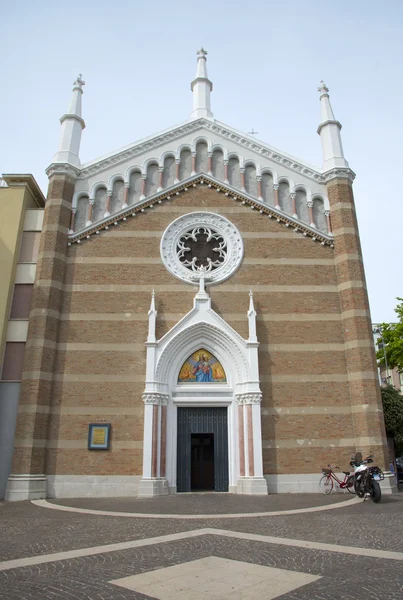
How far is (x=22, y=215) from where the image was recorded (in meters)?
18.2

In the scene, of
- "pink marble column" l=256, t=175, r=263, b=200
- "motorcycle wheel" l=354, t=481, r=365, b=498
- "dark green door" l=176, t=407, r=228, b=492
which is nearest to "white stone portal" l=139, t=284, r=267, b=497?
"dark green door" l=176, t=407, r=228, b=492

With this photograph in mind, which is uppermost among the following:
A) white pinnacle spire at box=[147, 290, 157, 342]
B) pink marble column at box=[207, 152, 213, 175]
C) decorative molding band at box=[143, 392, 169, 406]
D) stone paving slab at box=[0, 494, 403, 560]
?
pink marble column at box=[207, 152, 213, 175]

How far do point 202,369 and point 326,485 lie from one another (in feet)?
19.0

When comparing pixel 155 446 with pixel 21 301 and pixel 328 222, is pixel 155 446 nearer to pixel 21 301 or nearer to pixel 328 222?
pixel 21 301

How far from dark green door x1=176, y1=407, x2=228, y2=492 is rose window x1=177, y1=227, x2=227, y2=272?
578 centimetres

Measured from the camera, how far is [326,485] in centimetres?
1511

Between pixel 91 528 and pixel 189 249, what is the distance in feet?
38.2

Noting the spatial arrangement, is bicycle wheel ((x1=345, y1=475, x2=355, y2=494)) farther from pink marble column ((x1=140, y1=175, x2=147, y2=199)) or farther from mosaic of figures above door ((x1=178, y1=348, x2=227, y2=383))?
pink marble column ((x1=140, y1=175, x2=147, y2=199))

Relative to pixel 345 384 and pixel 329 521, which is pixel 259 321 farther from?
pixel 329 521

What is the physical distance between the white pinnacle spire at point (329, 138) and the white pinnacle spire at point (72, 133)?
10609 mm

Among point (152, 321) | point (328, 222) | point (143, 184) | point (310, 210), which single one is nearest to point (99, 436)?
point (152, 321)

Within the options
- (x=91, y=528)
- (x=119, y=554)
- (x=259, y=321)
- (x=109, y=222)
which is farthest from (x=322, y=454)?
(x=109, y=222)

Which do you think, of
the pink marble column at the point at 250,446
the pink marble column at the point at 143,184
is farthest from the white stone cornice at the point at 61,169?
the pink marble column at the point at 250,446

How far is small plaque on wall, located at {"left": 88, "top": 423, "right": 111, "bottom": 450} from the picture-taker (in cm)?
1531
